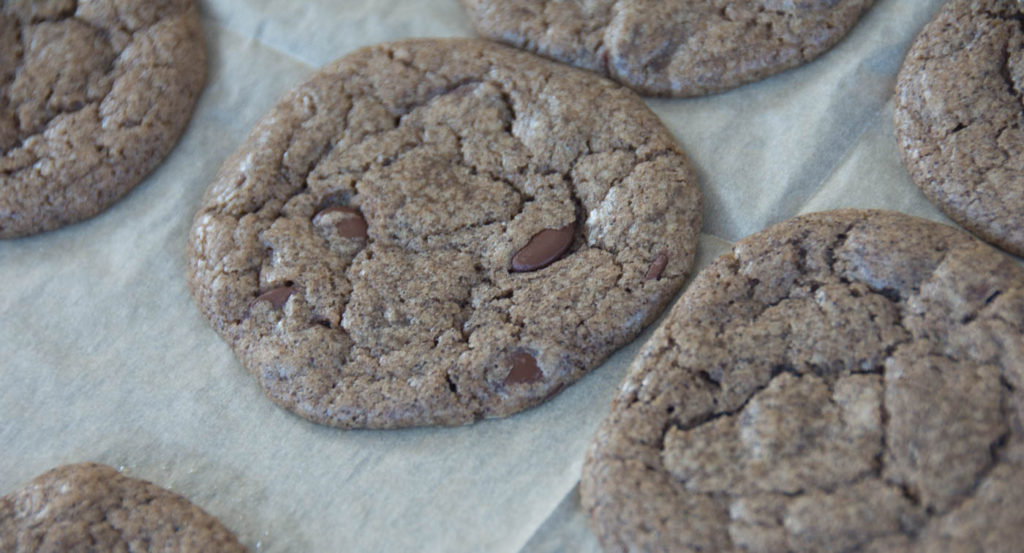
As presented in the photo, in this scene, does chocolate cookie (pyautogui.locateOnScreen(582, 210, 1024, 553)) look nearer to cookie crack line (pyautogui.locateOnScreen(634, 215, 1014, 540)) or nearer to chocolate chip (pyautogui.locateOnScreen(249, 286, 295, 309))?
cookie crack line (pyautogui.locateOnScreen(634, 215, 1014, 540))

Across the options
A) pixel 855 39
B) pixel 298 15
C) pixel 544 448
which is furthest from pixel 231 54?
pixel 855 39

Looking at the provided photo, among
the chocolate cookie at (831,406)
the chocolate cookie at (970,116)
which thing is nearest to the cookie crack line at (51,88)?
the chocolate cookie at (831,406)

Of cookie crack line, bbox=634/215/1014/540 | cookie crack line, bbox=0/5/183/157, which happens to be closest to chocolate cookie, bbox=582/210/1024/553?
cookie crack line, bbox=634/215/1014/540

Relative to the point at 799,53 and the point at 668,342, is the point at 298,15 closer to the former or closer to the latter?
the point at 799,53

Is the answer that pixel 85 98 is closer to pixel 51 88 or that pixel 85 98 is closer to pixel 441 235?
pixel 51 88

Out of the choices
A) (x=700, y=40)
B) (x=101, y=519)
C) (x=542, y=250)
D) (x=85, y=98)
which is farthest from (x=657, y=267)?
(x=85, y=98)

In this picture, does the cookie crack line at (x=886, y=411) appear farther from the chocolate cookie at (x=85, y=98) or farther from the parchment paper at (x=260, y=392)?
the chocolate cookie at (x=85, y=98)
